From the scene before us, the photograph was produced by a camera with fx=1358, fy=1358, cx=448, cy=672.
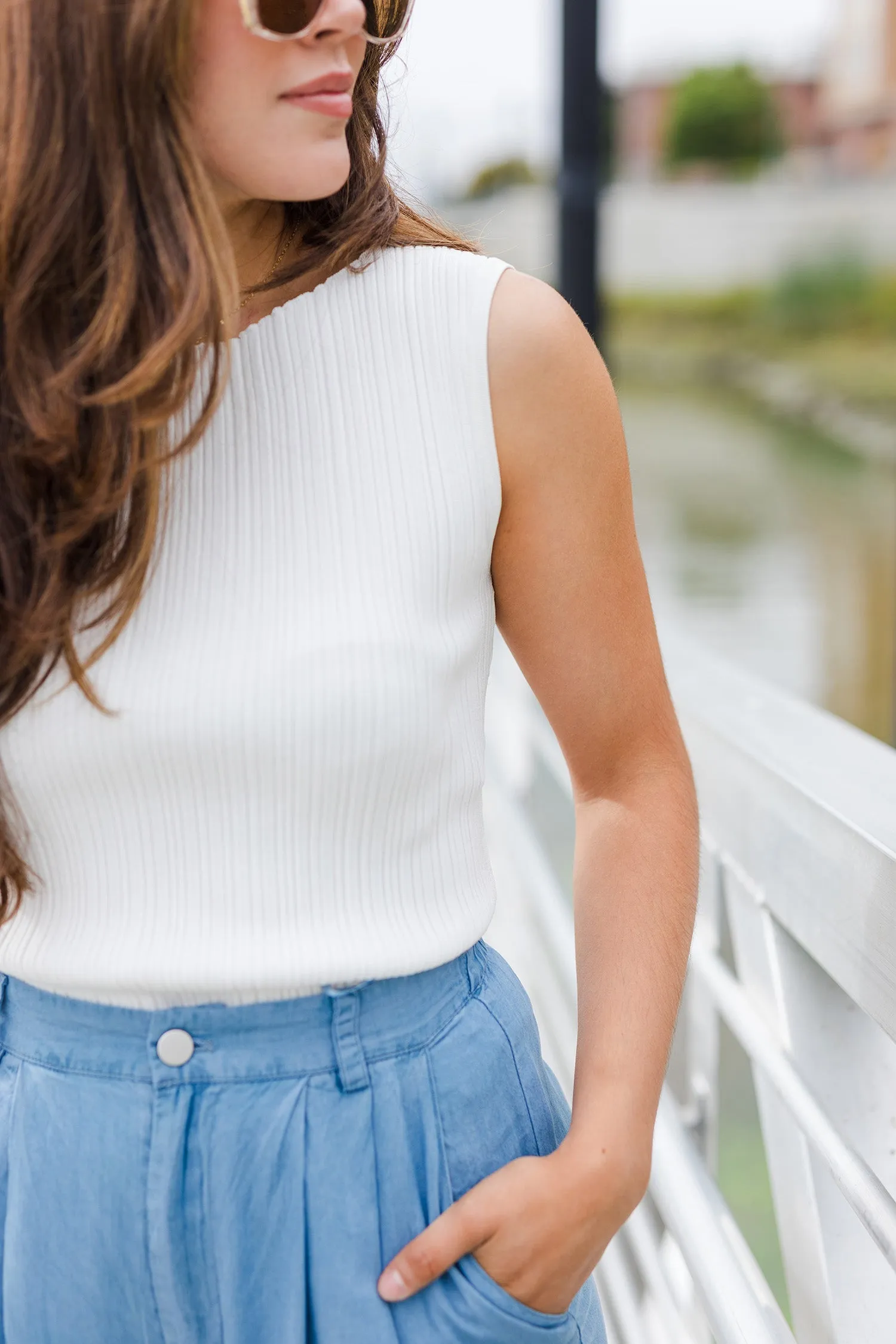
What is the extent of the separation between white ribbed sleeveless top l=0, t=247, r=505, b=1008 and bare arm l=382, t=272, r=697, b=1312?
29mm

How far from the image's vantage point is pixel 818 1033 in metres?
1.07

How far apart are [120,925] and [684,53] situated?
120 inches

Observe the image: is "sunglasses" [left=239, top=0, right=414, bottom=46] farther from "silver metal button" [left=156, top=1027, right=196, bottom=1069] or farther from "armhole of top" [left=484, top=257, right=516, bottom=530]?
"silver metal button" [left=156, top=1027, right=196, bottom=1069]

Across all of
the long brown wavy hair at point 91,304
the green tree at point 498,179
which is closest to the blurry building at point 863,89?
the green tree at point 498,179

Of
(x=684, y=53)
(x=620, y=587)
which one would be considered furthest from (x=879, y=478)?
(x=620, y=587)

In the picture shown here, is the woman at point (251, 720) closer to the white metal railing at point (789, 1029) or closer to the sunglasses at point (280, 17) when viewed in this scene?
the sunglasses at point (280, 17)

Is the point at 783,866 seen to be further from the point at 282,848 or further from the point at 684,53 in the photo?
the point at 684,53

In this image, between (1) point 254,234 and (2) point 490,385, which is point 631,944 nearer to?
(2) point 490,385

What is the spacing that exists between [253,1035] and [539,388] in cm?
41

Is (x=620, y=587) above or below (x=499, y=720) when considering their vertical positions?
above

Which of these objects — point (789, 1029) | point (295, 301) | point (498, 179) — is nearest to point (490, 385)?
point (295, 301)

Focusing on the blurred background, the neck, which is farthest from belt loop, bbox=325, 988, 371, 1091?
the blurred background

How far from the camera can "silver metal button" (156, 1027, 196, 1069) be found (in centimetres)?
77

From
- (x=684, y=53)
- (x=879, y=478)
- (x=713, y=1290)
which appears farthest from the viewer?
(x=684, y=53)
